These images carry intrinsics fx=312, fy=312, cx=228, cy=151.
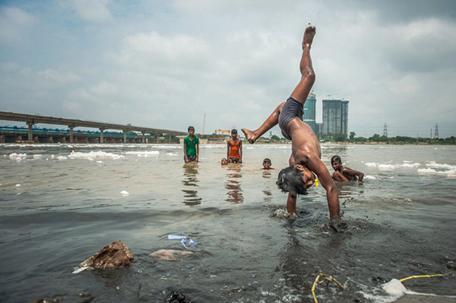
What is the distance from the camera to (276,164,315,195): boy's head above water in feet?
13.9

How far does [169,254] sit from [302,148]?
2480mm

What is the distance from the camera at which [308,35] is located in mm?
5230

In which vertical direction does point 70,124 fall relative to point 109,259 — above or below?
above

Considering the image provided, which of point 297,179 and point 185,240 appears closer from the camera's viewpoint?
point 185,240

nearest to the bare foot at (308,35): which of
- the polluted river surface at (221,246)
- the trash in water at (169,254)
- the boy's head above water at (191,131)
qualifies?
the polluted river surface at (221,246)

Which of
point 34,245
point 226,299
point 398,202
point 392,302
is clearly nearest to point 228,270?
point 226,299

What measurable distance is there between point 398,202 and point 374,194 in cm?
100

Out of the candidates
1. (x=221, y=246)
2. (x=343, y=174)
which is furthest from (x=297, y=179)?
(x=343, y=174)

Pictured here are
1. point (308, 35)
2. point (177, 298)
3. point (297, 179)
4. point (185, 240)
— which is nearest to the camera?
point (177, 298)

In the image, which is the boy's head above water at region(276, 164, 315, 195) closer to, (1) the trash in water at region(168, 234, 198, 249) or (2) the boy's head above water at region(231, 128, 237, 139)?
(1) the trash in water at region(168, 234, 198, 249)

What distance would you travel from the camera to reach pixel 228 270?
2648mm

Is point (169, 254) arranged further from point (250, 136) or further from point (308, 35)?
point (308, 35)

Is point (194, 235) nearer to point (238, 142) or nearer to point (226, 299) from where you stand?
point (226, 299)

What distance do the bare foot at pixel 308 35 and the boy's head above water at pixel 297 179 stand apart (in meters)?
2.23
